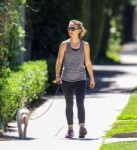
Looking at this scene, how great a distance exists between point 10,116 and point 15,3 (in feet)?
6.34

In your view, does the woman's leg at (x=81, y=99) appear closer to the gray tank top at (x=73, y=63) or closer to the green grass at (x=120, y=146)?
the gray tank top at (x=73, y=63)

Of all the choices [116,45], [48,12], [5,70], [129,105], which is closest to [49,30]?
[48,12]

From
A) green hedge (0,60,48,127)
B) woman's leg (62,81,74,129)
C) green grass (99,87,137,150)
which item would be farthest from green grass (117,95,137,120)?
woman's leg (62,81,74,129)

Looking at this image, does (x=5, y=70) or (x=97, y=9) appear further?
(x=97, y=9)

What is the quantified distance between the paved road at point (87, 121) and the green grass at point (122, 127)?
159mm

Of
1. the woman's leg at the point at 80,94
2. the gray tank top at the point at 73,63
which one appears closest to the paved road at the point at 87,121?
the woman's leg at the point at 80,94

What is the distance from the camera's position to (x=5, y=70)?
36.7 feet

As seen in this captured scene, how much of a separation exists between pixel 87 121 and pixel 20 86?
4.82ft

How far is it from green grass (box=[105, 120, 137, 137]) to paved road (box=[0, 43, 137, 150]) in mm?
159

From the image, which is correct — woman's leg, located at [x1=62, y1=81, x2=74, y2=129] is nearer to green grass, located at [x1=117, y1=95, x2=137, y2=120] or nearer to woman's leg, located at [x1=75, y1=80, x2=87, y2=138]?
woman's leg, located at [x1=75, y1=80, x2=87, y2=138]

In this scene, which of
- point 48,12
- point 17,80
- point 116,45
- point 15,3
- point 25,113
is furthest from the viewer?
point 116,45

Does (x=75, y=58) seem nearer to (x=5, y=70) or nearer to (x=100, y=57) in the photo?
(x=5, y=70)

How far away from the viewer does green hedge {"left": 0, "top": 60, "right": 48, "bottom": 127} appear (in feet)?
36.7

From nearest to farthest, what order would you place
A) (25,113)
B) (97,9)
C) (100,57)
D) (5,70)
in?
(25,113), (5,70), (97,9), (100,57)
